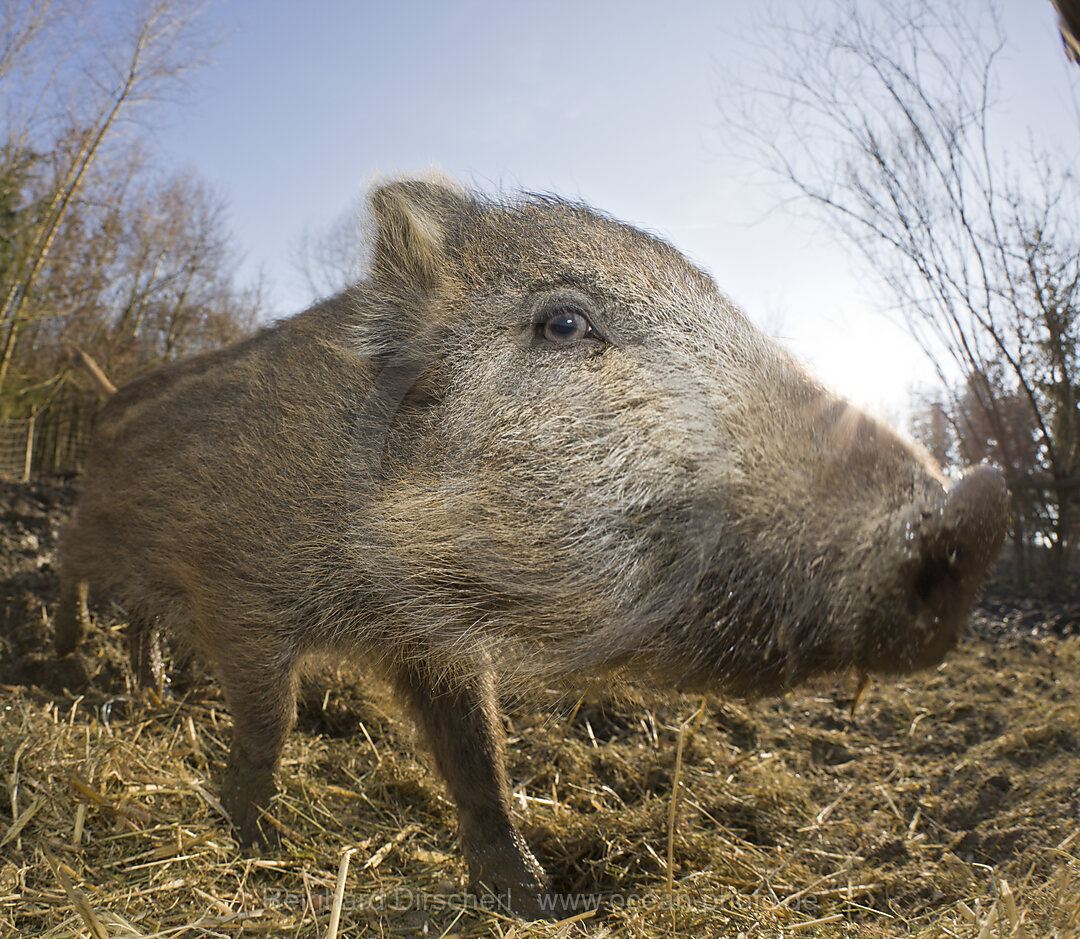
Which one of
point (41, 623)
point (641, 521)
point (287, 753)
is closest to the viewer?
point (641, 521)

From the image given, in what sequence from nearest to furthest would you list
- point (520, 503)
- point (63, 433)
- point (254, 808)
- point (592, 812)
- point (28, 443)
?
point (520, 503), point (254, 808), point (592, 812), point (28, 443), point (63, 433)

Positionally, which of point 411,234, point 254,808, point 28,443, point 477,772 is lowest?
point 254,808

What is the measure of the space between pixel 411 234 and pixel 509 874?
2.08 meters

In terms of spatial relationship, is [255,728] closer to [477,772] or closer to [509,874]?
[477,772]

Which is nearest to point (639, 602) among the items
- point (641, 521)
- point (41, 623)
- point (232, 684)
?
point (641, 521)

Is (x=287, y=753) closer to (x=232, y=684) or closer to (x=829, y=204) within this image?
(x=232, y=684)

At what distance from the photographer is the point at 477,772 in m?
2.42

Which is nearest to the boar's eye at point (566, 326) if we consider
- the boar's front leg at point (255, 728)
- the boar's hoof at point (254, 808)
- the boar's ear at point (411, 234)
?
the boar's ear at point (411, 234)

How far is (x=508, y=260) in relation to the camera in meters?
2.01

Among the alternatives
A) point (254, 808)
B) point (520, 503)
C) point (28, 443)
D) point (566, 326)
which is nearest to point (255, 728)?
point (254, 808)

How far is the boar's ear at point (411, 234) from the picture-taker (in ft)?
6.84

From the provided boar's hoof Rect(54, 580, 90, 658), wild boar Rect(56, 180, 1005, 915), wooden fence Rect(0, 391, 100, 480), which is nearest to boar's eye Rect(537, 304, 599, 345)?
wild boar Rect(56, 180, 1005, 915)

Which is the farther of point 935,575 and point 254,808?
point 254,808

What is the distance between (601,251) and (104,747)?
2.81 m
